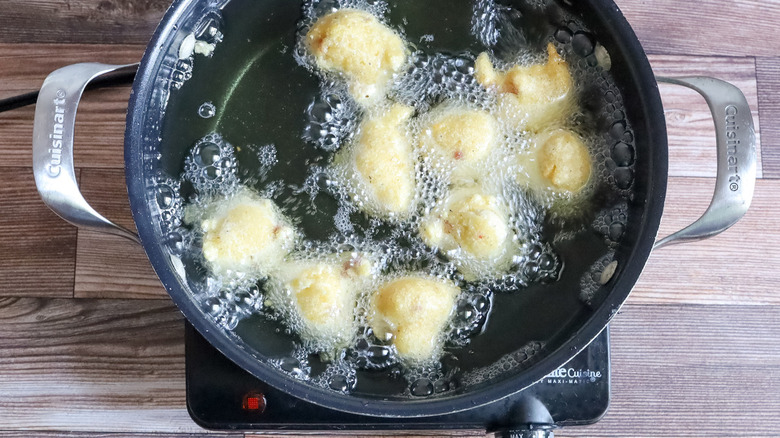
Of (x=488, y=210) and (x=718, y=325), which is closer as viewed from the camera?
(x=488, y=210)

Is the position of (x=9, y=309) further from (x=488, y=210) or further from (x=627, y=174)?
(x=627, y=174)

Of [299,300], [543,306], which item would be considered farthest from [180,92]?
[543,306]

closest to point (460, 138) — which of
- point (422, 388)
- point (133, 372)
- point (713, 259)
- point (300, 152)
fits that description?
point (300, 152)

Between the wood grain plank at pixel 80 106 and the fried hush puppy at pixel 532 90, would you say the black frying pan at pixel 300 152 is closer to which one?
the fried hush puppy at pixel 532 90

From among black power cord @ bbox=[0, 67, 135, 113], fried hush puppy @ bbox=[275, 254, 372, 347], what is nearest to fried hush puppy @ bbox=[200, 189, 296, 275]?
fried hush puppy @ bbox=[275, 254, 372, 347]

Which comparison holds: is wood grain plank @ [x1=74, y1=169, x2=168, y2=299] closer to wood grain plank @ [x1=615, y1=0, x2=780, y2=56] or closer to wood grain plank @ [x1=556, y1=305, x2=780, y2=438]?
wood grain plank @ [x1=556, y1=305, x2=780, y2=438]

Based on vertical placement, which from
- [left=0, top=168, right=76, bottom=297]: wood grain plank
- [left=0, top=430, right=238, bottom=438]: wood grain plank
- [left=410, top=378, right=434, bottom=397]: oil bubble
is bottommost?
[left=0, top=430, right=238, bottom=438]: wood grain plank

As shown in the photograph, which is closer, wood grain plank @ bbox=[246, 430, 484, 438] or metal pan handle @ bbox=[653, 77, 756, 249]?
metal pan handle @ bbox=[653, 77, 756, 249]
